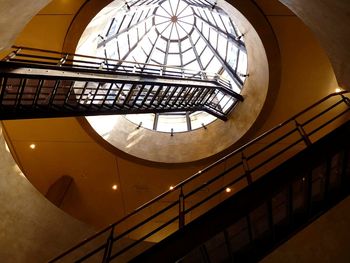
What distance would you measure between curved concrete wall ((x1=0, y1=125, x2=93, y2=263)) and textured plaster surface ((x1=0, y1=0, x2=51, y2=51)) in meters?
5.20

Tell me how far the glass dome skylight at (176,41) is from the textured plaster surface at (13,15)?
434 cm

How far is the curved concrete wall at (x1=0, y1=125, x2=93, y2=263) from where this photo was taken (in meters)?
8.50

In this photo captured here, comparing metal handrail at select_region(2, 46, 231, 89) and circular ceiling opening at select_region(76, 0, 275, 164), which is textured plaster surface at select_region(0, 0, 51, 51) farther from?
circular ceiling opening at select_region(76, 0, 275, 164)

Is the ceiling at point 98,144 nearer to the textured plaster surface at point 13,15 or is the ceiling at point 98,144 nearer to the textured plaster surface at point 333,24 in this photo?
the textured plaster surface at point 333,24

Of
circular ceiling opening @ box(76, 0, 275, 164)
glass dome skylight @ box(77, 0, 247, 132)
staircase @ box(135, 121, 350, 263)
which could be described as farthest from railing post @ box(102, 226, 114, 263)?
glass dome skylight @ box(77, 0, 247, 132)

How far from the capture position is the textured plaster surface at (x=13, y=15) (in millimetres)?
4051

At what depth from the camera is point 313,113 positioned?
1069 centimetres

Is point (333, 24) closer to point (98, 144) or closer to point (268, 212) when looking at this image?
point (268, 212)

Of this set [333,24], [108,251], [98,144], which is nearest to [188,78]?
[98,144]

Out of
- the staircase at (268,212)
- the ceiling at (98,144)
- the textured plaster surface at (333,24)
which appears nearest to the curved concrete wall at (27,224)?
the ceiling at (98,144)

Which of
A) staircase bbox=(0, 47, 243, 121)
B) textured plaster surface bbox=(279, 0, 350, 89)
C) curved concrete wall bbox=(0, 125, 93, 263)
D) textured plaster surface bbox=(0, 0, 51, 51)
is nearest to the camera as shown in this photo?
textured plaster surface bbox=(0, 0, 51, 51)

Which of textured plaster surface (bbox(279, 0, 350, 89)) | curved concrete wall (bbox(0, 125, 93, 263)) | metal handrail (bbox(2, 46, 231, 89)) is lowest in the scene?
curved concrete wall (bbox(0, 125, 93, 263))

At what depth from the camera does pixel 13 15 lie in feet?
14.1

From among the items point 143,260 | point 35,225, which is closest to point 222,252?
point 143,260
